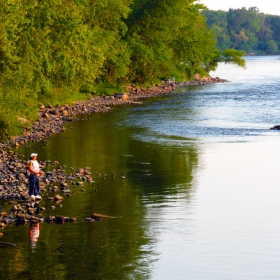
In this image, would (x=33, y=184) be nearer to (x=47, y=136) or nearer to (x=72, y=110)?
(x=47, y=136)

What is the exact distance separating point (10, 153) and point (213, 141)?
11121 mm

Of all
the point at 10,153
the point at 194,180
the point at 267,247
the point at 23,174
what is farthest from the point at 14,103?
the point at 267,247

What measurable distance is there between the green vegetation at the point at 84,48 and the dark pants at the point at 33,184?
10637 mm

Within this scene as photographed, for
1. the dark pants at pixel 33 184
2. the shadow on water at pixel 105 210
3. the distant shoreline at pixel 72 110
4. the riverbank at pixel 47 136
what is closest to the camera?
the shadow on water at pixel 105 210

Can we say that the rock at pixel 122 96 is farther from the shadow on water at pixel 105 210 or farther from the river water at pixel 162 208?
the shadow on water at pixel 105 210

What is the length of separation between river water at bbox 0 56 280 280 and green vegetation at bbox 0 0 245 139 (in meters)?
3.57

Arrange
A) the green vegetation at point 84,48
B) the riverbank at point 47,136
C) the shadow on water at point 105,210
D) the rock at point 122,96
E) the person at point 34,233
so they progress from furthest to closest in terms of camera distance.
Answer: the rock at point 122,96
the green vegetation at point 84,48
the riverbank at point 47,136
the person at point 34,233
the shadow on water at point 105,210

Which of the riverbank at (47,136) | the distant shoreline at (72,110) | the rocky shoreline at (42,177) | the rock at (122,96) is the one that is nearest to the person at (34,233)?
the rocky shoreline at (42,177)

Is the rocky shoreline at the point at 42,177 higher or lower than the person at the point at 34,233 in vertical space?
higher

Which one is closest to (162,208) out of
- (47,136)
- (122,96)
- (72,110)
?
(47,136)

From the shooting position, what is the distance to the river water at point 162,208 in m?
16.0

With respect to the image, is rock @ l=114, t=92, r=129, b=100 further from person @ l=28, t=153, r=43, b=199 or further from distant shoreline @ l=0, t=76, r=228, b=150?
person @ l=28, t=153, r=43, b=199

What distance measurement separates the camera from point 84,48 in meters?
44.4

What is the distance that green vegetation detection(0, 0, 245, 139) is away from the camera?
3375 cm
